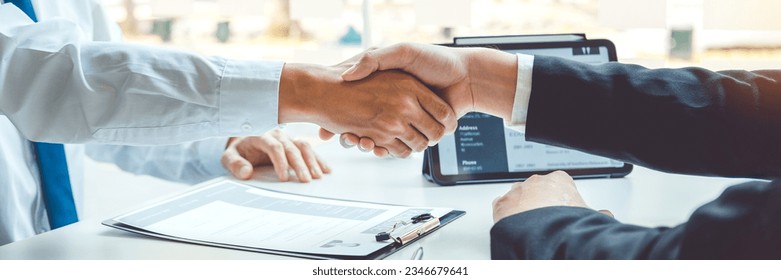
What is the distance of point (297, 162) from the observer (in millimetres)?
1345

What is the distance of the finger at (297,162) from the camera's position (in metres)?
1.32

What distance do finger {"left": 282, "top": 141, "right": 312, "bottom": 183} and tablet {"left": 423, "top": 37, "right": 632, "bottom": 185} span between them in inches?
7.9

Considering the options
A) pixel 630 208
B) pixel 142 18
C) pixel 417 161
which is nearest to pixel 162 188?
pixel 142 18

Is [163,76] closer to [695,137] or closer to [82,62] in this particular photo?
[82,62]

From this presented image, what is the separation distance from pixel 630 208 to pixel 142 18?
1.60 meters

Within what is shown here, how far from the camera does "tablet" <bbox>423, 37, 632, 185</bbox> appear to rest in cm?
128

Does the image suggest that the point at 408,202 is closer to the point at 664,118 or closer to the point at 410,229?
the point at 410,229

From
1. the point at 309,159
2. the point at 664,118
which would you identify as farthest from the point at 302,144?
the point at 664,118

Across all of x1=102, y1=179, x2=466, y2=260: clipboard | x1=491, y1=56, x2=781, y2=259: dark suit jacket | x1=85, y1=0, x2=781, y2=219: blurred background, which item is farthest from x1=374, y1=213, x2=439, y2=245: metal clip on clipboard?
x1=85, y1=0, x2=781, y2=219: blurred background

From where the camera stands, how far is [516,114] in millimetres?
1110

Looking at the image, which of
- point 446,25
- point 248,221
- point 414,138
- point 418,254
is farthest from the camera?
point 446,25

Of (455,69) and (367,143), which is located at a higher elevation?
(455,69)

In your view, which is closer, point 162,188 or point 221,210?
point 221,210

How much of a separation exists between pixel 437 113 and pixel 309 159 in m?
0.28
